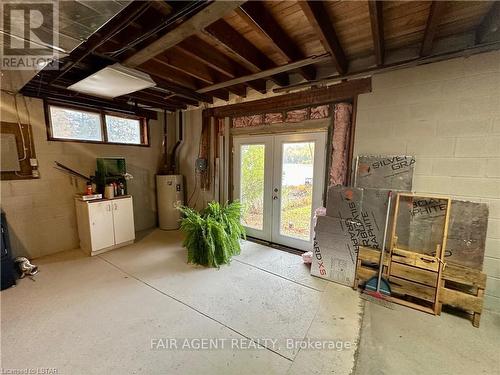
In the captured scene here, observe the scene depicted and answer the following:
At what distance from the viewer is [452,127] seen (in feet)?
6.69

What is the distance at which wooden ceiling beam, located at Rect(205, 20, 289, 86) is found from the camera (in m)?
1.78

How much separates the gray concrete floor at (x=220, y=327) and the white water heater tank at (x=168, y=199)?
1.72 m

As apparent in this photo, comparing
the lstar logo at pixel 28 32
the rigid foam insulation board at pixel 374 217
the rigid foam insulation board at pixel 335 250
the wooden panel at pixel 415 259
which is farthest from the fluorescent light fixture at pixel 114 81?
the wooden panel at pixel 415 259

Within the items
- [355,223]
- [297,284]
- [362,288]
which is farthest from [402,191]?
[297,284]

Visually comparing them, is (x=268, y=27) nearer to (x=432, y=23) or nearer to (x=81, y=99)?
(x=432, y=23)

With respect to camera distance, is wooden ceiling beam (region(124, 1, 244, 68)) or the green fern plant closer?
wooden ceiling beam (region(124, 1, 244, 68))

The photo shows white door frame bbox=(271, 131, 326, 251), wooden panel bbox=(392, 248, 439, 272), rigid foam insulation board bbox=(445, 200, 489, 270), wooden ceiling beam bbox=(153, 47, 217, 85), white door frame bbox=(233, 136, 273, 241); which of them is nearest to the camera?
rigid foam insulation board bbox=(445, 200, 489, 270)

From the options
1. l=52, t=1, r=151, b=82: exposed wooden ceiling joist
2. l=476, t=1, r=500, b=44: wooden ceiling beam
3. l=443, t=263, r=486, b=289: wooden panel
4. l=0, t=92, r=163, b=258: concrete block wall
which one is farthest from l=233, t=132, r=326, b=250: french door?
l=0, t=92, r=163, b=258: concrete block wall

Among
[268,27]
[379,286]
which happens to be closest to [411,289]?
[379,286]

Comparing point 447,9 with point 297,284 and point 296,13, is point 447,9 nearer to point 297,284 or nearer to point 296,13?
point 296,13

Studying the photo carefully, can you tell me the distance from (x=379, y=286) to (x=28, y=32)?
375 cm

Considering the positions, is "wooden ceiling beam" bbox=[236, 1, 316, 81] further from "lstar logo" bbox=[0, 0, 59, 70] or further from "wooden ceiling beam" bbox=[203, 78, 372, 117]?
"lstar logo" bbox=[0, 0, 59, 70]

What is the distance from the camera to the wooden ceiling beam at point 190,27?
52.5 inches

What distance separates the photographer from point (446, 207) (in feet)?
6.56
